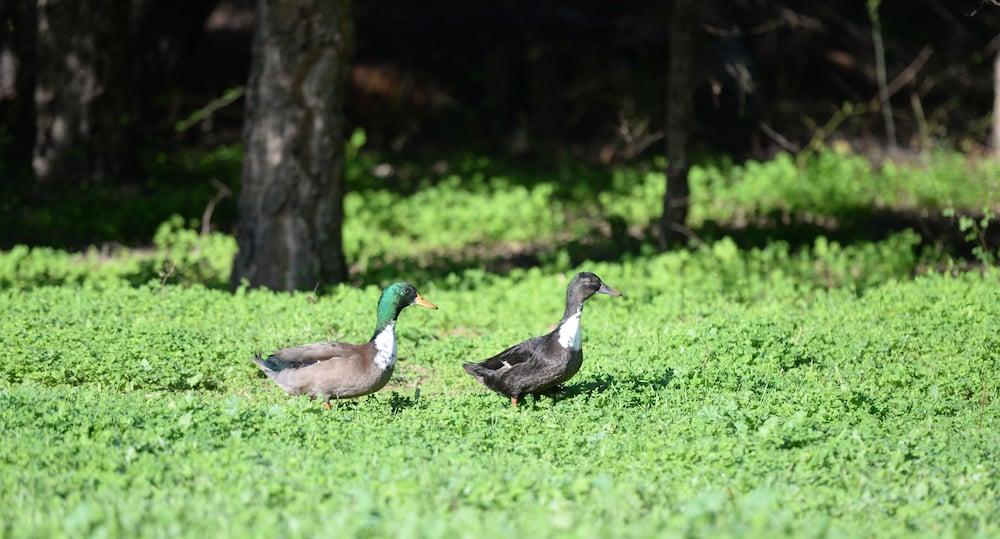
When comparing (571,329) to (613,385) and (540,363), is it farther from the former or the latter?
(613,385)

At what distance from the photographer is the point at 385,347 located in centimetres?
858

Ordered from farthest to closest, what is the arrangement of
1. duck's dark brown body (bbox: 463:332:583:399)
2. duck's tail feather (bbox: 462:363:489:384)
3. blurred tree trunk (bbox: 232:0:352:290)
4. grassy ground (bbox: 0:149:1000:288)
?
grassy ground (bbox: 0:149:1000:288), blurred tree trunk (bbox: 232:0:352:290), duck's tail feather (bbox: 462:363:489:384), duck's dark brown body (bbox: 463:332:583:399)

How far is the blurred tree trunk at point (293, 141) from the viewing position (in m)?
13.0

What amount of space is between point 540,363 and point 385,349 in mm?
1046

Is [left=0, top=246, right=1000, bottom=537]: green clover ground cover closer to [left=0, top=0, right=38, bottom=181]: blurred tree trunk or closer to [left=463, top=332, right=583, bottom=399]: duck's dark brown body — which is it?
[left=463, top=332, right=583, bottom=399]: duck's dark brown body

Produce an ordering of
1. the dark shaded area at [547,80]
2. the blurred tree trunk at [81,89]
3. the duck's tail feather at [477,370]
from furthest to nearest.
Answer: the dark shaded area at [547,80]
the blurred tree trunk at [81,89]
the duck's tail feather at [477,370]

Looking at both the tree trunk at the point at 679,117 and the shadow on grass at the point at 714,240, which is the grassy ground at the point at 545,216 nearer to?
the shadow on grass at the point at 714,240

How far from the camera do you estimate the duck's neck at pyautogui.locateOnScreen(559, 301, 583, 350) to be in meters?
8.48

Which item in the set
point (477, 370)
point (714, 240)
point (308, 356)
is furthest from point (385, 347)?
point (714, 240)

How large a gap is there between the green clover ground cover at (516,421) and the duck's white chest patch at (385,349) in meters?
0.29

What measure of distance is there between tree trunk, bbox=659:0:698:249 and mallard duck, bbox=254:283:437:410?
6.71 metres

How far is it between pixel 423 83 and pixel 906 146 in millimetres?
8798

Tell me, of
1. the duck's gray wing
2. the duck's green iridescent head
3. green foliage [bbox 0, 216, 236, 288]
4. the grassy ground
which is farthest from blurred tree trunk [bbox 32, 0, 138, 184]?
the duck's green iridescent head

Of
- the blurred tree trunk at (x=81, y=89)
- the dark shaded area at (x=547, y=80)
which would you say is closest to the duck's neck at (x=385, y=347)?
the blurred tree trunk at (x=81, y=89)
